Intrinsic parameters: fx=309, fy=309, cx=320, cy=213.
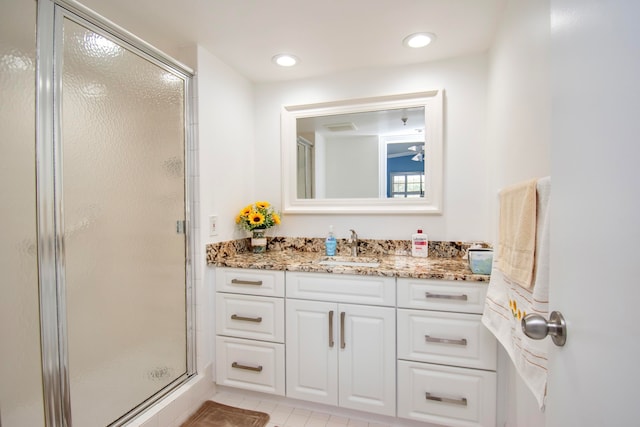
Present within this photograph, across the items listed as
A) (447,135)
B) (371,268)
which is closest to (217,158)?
(371,268)

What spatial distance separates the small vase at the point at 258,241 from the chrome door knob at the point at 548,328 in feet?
6.00

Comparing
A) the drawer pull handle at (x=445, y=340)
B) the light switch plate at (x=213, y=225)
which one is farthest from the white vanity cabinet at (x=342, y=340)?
the light switch plate at (x=213, y=225)

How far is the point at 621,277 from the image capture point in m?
0.41

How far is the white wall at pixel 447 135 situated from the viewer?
1971 millimetres

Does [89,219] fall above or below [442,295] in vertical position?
above

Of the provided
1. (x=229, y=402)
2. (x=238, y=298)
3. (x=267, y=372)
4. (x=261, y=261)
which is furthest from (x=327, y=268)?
(x=229, y=402)

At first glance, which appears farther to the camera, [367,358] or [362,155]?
[362,155]

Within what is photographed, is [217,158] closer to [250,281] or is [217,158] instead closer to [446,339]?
[250,281]

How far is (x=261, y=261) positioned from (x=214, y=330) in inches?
21.0

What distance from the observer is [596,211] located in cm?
47

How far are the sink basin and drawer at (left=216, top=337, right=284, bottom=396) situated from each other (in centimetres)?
59

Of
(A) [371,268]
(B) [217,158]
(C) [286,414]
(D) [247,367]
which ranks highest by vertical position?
(B) [217,158]

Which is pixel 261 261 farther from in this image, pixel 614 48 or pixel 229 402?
pixel 614 48

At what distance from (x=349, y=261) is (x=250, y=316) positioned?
723mm
